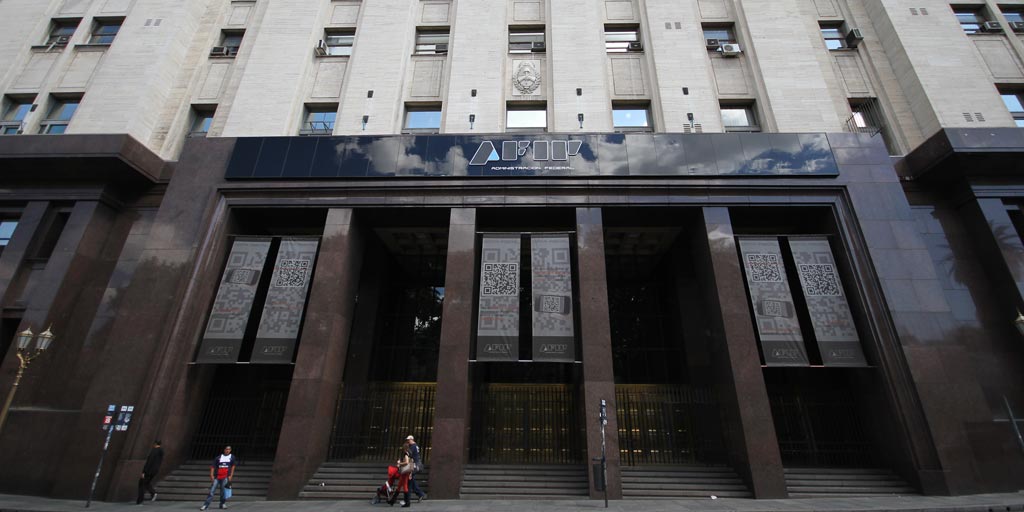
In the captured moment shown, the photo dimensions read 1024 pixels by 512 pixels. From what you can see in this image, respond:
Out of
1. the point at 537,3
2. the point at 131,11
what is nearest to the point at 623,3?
the point at 537,3

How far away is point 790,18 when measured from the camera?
66.4 feet

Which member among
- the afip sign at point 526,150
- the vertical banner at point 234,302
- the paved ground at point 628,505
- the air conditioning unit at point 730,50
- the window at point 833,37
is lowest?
the paved ground at point 628,505

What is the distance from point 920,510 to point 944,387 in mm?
4679

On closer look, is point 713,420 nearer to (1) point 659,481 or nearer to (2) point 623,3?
(1) point 659,481

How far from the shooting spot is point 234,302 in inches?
598

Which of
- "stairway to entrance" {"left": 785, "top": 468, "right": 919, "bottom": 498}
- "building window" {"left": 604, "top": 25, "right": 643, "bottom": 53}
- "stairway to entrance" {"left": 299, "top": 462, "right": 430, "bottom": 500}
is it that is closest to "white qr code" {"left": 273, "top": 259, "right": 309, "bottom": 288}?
"stairway to entrance" {"left": 299, "top": 462, "right": 430, "bottom": 500}

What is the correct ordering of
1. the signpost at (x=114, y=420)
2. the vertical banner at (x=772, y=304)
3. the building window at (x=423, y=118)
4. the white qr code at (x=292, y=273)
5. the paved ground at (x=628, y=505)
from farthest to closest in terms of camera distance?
the building window at (x=423, y=118) → the white qr code at (x=292, y=273) → the vertical banner at (x=772, y=304) → the signpost at (x=114, y=420) → the paved ground at (x=628, y=505)

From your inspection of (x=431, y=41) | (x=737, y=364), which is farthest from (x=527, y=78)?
(x=737, y=364)

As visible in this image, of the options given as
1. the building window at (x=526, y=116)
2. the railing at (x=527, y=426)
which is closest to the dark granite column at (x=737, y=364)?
the railing at (x=527, y=426)

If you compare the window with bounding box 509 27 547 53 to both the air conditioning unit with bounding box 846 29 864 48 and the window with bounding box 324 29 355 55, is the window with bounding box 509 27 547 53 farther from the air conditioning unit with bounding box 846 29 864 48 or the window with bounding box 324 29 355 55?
the air conditioning unit with bounding box 846 29 864 48

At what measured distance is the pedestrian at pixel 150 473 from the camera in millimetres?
11914

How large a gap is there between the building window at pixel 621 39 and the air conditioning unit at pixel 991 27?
52.8ft

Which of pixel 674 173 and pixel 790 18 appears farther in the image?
pixel 790 18

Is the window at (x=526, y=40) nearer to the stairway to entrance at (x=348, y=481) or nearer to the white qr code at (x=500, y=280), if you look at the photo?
the white qr code at (x=500, y=280)
